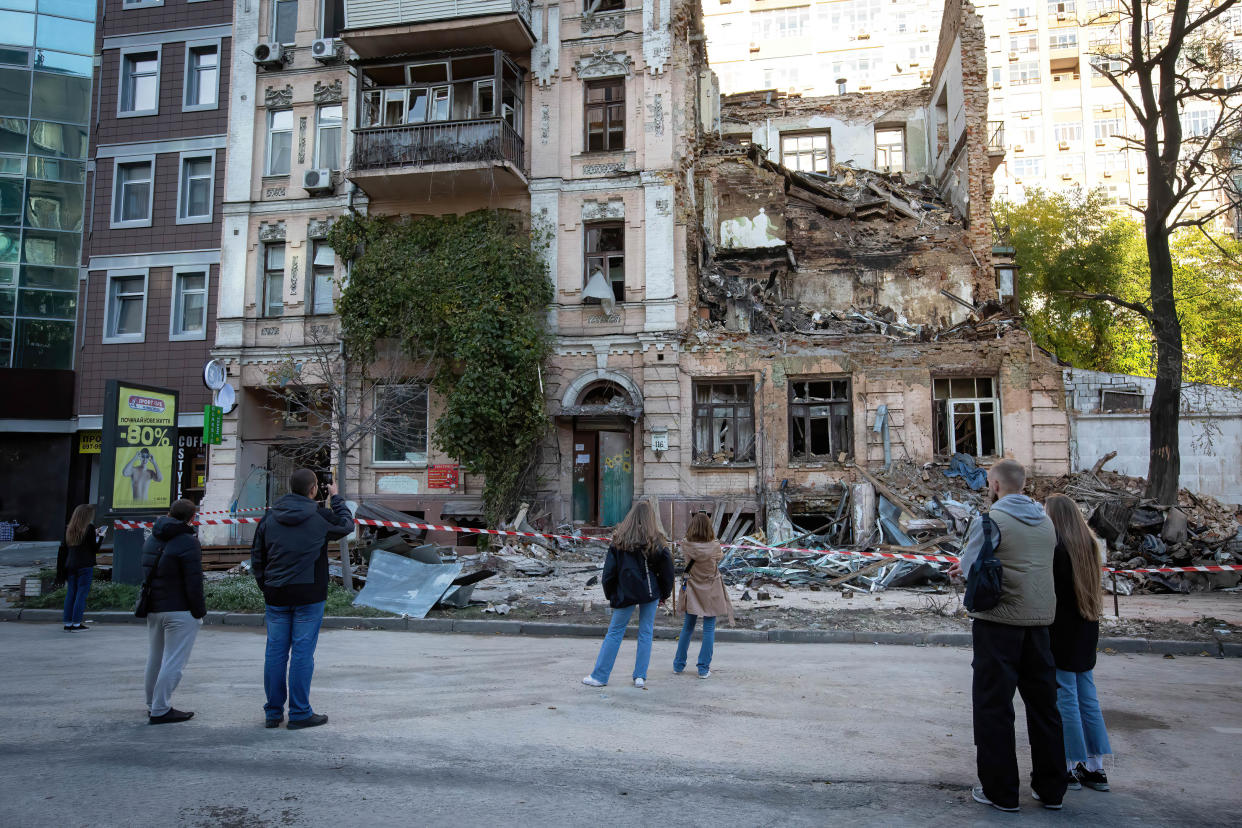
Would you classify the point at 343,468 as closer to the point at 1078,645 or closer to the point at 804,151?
the point at 1078,645

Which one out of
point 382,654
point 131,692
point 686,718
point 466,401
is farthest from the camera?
point 466,401

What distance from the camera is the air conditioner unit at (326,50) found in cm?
2352

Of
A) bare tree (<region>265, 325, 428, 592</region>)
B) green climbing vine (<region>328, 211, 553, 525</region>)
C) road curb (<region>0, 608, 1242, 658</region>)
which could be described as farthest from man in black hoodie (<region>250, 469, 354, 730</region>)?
bare tree (<region>265, 325, 428, 592</region>)

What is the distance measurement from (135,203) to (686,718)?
25.3m

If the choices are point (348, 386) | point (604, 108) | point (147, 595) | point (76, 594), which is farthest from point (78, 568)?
point (604, 108)

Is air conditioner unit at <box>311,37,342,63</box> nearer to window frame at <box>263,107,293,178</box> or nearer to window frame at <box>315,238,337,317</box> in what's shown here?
window frame at <box>263,107,293,178</box>

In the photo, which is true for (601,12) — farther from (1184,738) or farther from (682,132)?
(1184,738)

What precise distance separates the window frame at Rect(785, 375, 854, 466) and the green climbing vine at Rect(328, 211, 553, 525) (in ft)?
20.2

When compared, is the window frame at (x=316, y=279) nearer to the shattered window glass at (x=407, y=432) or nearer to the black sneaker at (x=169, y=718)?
the shattered window glass at (x=407, y=432)

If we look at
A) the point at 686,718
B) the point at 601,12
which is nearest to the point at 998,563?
the point at 686,718

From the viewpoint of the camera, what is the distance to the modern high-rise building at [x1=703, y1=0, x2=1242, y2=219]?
176 ft

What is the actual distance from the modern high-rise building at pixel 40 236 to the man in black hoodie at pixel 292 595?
2344 cm

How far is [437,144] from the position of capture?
2167cm

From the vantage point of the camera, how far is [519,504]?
21172 mm
